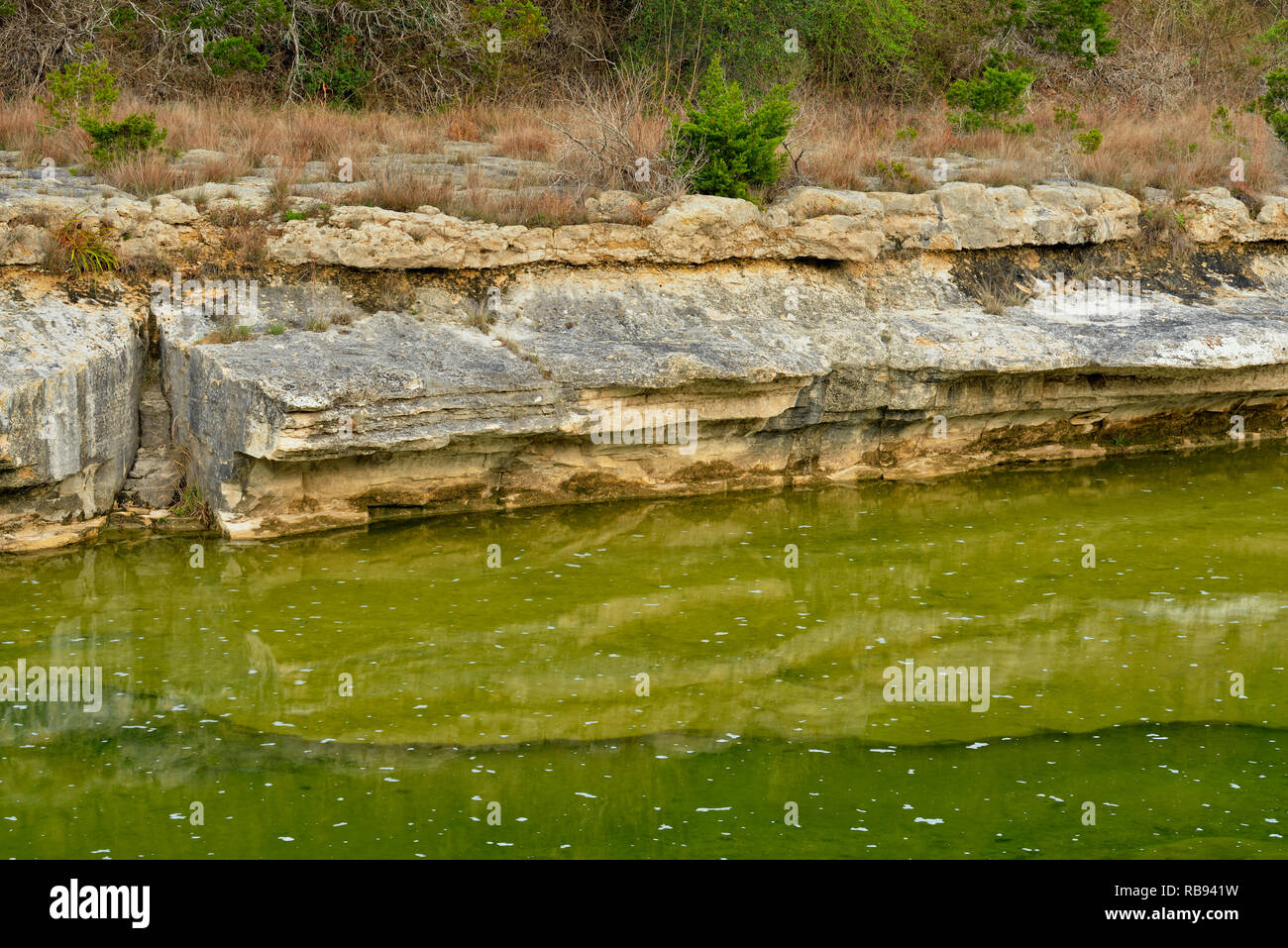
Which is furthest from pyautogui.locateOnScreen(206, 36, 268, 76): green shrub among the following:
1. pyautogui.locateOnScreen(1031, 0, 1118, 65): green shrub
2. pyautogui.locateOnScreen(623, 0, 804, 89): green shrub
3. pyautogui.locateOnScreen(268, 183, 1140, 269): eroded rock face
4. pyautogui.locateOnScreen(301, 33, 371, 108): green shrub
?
pyautogui.locateOnScreen(1031, 0, 1118, 65): green shrub

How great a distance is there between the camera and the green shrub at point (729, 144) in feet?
38.1

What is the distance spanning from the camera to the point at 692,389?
1038 cm

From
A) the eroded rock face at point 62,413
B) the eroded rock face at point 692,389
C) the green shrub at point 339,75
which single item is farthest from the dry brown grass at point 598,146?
the eroded rock face at point 62,413

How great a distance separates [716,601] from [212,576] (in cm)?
342

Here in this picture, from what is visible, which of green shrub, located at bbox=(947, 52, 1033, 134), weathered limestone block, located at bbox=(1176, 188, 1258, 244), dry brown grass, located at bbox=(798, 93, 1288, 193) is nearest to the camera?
dry brown grass, located at bbox=(798, 93, 1288, 193)

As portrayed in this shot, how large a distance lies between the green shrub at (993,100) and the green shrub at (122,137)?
8.77 metres

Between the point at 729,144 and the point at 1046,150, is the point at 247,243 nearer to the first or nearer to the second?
the point at 729,144

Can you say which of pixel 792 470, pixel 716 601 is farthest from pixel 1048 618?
pixel 792 470

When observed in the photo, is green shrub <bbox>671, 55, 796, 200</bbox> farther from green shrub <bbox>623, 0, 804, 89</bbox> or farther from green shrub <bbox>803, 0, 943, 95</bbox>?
green shrub <bbox>803, 0, 943, 95</bbox>

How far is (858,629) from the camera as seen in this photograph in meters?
8.07

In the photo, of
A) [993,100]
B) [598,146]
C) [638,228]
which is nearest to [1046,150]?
[993,100]

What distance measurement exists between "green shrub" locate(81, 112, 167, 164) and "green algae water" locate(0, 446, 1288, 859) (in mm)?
3673

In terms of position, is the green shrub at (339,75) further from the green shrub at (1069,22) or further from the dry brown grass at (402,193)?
the green shrub at (1069,22)

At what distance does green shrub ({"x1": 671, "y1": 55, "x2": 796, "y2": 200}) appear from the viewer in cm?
1161
